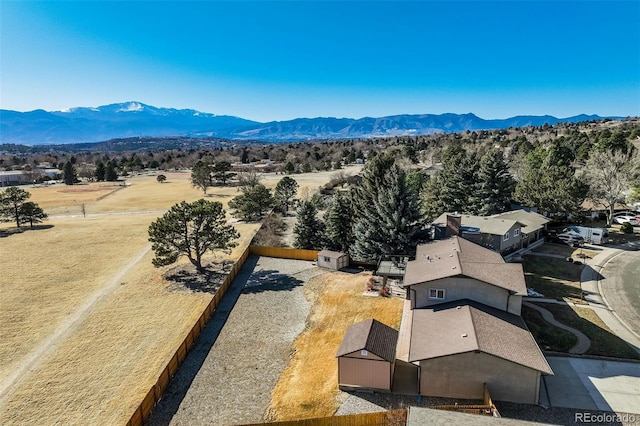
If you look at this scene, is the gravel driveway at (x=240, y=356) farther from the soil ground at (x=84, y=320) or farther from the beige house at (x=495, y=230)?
the beige house at (x=495, y=230)

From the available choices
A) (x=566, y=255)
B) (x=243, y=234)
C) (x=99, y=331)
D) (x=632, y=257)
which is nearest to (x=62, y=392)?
(x=99, y=331)

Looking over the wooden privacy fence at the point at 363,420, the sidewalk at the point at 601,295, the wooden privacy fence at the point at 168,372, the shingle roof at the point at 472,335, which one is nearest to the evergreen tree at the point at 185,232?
the wooden privacy fence at the point at 168,372

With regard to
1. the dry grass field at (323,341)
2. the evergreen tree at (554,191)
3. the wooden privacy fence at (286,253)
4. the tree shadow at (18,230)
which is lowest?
the tree shadow at (18,230)

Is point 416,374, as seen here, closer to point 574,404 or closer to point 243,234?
point 574,404

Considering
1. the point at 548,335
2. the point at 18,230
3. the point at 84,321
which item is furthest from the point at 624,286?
the point at 18,230

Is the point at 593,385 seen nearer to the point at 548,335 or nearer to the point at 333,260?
the point at 548,335

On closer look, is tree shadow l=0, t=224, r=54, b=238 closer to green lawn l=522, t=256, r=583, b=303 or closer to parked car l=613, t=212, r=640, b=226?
green lawn l=522, t=256, r=583, b=303
